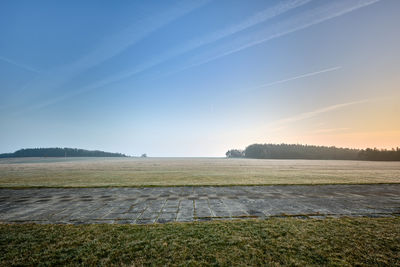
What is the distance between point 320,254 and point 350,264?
47cm

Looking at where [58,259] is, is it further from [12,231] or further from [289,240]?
[289,240]

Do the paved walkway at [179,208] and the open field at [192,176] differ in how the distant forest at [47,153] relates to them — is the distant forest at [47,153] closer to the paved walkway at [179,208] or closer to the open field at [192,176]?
the open field at [192,176]

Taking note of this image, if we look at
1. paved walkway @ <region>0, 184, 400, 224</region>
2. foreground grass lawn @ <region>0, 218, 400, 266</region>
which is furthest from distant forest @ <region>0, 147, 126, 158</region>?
foreground grass lawn @ <region>0, 218, 400, 266</region>

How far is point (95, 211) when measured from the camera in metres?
6.55

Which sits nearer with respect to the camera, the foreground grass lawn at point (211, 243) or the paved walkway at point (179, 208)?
the foreground grass lawn at point (211, 243)

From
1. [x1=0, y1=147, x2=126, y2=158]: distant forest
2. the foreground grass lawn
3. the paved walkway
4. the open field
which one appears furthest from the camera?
[x1=0, y1=147, x2=126, y2=158]: distant forest

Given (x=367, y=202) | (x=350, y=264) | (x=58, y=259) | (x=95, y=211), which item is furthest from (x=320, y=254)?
(x=95, y=211)

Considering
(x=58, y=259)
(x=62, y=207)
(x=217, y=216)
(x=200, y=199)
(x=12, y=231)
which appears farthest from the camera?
(x=200, y=199)

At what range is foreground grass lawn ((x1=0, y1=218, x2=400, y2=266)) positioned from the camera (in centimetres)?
332

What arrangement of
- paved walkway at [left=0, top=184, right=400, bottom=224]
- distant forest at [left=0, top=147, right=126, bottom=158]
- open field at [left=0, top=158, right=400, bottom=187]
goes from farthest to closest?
distant forest at [left=0, top=147, right=126, bottom=158] < open field at [left=0, top=158, right=400, bottom=187] < paved walkway at [left=0, top=184, right=400, bottom=224]

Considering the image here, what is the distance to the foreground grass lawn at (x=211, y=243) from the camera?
3322mm

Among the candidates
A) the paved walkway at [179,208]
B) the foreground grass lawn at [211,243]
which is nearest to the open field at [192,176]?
the paved walkway at [179,208]

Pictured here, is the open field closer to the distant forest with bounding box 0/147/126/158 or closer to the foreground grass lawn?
the foreground grass lawn

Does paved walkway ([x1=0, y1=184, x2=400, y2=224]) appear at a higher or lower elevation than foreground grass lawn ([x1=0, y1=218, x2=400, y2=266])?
lower
